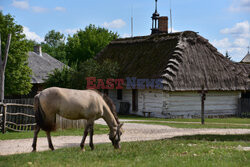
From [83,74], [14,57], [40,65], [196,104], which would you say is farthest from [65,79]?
[196,104]

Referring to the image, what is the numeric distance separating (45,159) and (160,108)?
20.8 metres

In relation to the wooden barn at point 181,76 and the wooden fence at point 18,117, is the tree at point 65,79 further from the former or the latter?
the wooden fence at point 18,117

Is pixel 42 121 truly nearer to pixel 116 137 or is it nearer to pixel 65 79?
pixel 116 137

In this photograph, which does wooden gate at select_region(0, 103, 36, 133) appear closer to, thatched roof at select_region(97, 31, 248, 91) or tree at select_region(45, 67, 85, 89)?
thatched roof at select_region(97, 31, 248, 91)

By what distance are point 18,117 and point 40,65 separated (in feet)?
86.9

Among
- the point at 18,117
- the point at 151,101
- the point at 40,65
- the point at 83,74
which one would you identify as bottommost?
the point at 18,117

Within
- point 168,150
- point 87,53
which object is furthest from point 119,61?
point 168,150

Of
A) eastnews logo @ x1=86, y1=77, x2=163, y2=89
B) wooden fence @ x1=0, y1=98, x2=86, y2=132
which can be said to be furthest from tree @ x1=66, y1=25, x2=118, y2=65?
wooden fence @ x1=0, y1=98, x2=86, y2=132

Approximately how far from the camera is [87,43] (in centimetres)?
5788

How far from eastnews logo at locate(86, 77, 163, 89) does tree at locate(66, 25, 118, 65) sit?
2452cm

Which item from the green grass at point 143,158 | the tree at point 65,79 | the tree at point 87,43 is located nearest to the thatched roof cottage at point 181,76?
the tree at point 65,79

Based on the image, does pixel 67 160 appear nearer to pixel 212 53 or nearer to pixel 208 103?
pixel 208 103

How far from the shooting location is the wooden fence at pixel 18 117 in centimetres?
1689

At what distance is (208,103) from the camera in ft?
104
